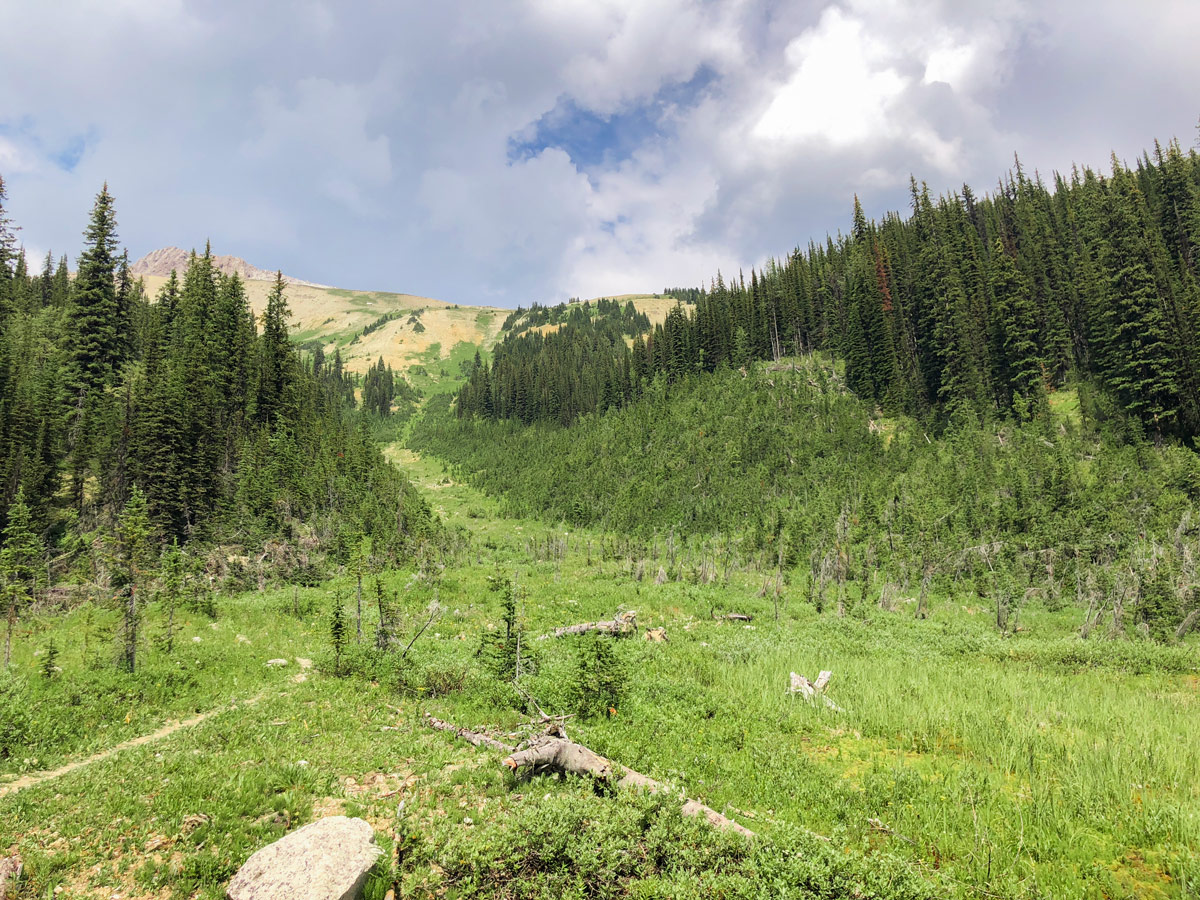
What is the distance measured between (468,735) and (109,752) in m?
7.31

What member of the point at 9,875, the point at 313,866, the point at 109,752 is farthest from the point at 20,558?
the point at 313,866

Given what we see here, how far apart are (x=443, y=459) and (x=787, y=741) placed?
274 ft

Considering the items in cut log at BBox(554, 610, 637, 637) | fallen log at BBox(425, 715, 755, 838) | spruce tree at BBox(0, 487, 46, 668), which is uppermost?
spruce tree at BBox(0, 487, 46, 668)

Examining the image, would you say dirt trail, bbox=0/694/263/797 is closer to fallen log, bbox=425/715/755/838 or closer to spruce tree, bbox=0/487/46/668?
fallen log, bbox=425/715/755/838

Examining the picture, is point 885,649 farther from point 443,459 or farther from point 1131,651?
point 443,459

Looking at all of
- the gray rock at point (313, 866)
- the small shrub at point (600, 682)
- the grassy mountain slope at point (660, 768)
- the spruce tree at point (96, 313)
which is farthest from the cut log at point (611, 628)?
the spruce tree at point (96, 313)

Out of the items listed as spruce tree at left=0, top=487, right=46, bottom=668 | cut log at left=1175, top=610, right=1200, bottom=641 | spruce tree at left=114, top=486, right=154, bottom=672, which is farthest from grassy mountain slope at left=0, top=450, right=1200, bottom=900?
cut log at left=1175, top=610, right=1200, bottom=641

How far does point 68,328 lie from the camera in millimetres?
40625

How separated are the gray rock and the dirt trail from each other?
20.8 ft

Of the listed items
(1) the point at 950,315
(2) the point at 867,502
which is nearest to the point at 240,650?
(2) the point at 867,502

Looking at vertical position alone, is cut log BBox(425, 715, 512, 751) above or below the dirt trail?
below

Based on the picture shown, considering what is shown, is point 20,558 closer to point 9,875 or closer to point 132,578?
point 132,578

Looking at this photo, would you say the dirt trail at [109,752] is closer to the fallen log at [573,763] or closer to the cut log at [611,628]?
the fallen log at [573,763]

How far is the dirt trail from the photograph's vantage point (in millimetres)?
8766
